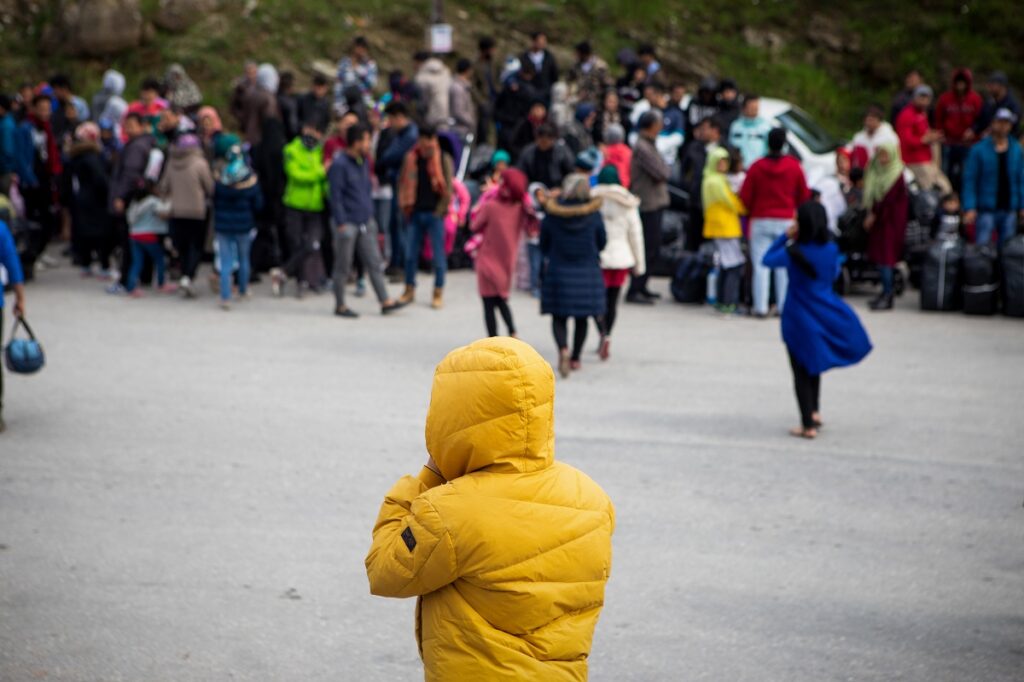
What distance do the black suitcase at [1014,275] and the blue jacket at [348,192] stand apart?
22.7 feet

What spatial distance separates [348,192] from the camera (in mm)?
14117

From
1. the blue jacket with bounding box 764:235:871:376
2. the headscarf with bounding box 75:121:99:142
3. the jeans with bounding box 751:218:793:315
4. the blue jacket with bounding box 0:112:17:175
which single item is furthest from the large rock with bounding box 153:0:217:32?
the blue jacket with bounding box 764:235:871:376

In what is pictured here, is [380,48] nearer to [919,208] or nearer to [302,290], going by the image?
[302,290]

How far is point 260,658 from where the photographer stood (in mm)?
5547

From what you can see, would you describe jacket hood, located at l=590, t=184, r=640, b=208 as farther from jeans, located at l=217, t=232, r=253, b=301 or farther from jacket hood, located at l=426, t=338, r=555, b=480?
jacket hood, located at l=426, t=338, r=555, b=480

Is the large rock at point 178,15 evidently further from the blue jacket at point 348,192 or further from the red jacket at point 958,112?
the red jacket at point 958,112

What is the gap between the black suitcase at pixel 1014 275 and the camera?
45.9 feet

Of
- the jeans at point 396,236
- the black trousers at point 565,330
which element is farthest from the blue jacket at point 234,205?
the black trousers at point 565,330

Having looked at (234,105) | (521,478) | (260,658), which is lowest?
(260,658)

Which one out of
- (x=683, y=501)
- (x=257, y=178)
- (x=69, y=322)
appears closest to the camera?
(x=683, y=501)

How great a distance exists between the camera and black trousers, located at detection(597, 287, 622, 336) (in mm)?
12016

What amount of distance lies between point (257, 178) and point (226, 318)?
2.03 meters

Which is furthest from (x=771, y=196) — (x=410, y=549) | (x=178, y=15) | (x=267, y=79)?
(x=178, y=15)

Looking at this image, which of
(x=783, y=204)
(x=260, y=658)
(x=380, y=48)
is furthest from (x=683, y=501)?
(x=380, y=48)
